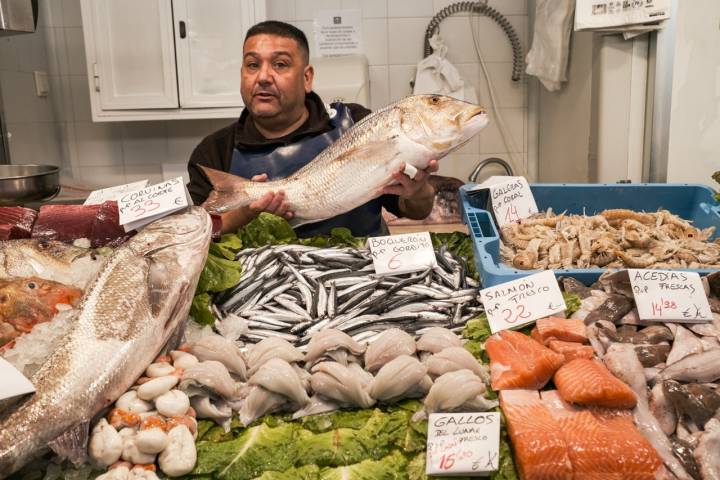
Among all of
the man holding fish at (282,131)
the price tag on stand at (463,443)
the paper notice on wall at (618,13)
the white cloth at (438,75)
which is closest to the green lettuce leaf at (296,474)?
the price tag on stand at (463,443)

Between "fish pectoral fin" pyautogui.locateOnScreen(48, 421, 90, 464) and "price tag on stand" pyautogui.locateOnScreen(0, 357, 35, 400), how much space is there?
0.12 metres

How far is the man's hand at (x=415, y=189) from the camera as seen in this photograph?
261 cm

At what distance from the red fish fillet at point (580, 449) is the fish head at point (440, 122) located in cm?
126

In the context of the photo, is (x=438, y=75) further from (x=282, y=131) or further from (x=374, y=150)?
(x=374, y=150)

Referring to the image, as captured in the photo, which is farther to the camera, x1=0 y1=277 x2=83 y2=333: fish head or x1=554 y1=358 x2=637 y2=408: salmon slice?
x1=0 y1=277 x2=83 y2=333: fish head

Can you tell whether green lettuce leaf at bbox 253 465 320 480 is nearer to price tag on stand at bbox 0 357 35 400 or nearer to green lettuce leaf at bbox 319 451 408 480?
green lettuce leaf at bbox 319 451 408 480

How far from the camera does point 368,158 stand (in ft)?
8.48

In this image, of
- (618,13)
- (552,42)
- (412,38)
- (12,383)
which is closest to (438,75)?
(412,38)

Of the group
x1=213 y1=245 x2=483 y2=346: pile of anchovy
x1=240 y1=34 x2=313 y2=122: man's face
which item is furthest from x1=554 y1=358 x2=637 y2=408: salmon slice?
x1=240 y1=34 x2=313 y2=122: man's face

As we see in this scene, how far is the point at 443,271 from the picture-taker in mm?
2283

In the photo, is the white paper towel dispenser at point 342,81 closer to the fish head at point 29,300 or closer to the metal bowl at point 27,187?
the metal bowl at point 27,187

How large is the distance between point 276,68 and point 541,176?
9.81 feet

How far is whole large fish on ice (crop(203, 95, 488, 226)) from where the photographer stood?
98.6 inches

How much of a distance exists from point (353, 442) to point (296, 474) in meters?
0.15
